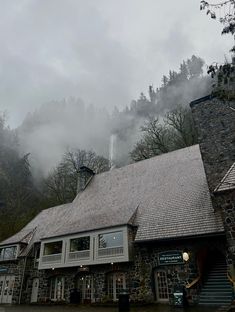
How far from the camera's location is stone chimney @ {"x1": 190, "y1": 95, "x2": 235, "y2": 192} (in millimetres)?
13164

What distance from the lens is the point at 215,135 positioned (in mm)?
13859

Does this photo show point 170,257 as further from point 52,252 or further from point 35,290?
point 35,290

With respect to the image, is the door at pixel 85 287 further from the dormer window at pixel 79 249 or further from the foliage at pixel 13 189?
the foliage at pixel 13 189

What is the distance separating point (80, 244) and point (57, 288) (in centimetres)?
357

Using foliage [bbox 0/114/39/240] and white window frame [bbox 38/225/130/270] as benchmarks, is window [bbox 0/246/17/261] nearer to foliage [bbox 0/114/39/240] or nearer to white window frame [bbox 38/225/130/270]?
white window frame [bbox 38/225/130/270]

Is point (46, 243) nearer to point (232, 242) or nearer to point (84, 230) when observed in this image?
point (84, 230)

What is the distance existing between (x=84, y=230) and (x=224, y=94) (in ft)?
39.0

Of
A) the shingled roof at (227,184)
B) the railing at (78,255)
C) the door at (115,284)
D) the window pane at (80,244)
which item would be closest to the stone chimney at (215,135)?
the shingled roof at (227,184)

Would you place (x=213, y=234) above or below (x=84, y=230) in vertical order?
below

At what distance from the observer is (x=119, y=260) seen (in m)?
14.2

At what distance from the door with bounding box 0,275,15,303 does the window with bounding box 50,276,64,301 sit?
13.3 ft

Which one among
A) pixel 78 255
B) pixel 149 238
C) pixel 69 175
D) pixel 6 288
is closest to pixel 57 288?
pixel 78 255

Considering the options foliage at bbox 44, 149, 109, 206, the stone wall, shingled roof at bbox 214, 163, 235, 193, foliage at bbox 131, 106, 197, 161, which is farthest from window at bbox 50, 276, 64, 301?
foliage at bbox 44, 149, 109, 206

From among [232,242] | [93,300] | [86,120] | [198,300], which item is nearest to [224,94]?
[232,242]
